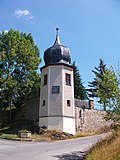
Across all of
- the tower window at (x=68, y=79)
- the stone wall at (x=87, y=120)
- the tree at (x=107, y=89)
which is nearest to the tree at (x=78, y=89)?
the stone wall at (x=87, y=120)

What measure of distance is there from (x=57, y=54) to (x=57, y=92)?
168 inches

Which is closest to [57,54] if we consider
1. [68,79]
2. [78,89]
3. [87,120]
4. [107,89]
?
[68,79]

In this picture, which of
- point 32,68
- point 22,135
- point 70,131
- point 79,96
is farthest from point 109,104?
point 79,96

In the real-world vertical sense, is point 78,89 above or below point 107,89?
above

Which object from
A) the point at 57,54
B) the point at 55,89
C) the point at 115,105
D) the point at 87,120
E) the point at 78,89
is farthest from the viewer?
the point at 78,89

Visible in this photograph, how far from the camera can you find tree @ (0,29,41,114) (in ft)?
91.8

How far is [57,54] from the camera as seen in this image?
2714 cm

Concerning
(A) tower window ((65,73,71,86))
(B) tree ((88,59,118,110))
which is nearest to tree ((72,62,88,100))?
(A) tower window ((65,73,71,86))

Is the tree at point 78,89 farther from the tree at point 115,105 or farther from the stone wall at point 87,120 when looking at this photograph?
the tree at point 115,105

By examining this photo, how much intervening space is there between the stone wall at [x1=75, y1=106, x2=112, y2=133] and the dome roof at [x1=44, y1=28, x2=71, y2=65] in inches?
219

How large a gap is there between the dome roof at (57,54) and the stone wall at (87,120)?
18.3 ft

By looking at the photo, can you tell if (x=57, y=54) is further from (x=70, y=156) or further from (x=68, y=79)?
(x=70, y=156)

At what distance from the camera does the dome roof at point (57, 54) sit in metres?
27.2

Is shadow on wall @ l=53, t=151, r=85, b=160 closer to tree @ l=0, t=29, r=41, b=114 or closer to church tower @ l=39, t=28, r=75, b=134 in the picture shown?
church tower @ l=39, t=28, r=75, b=134
